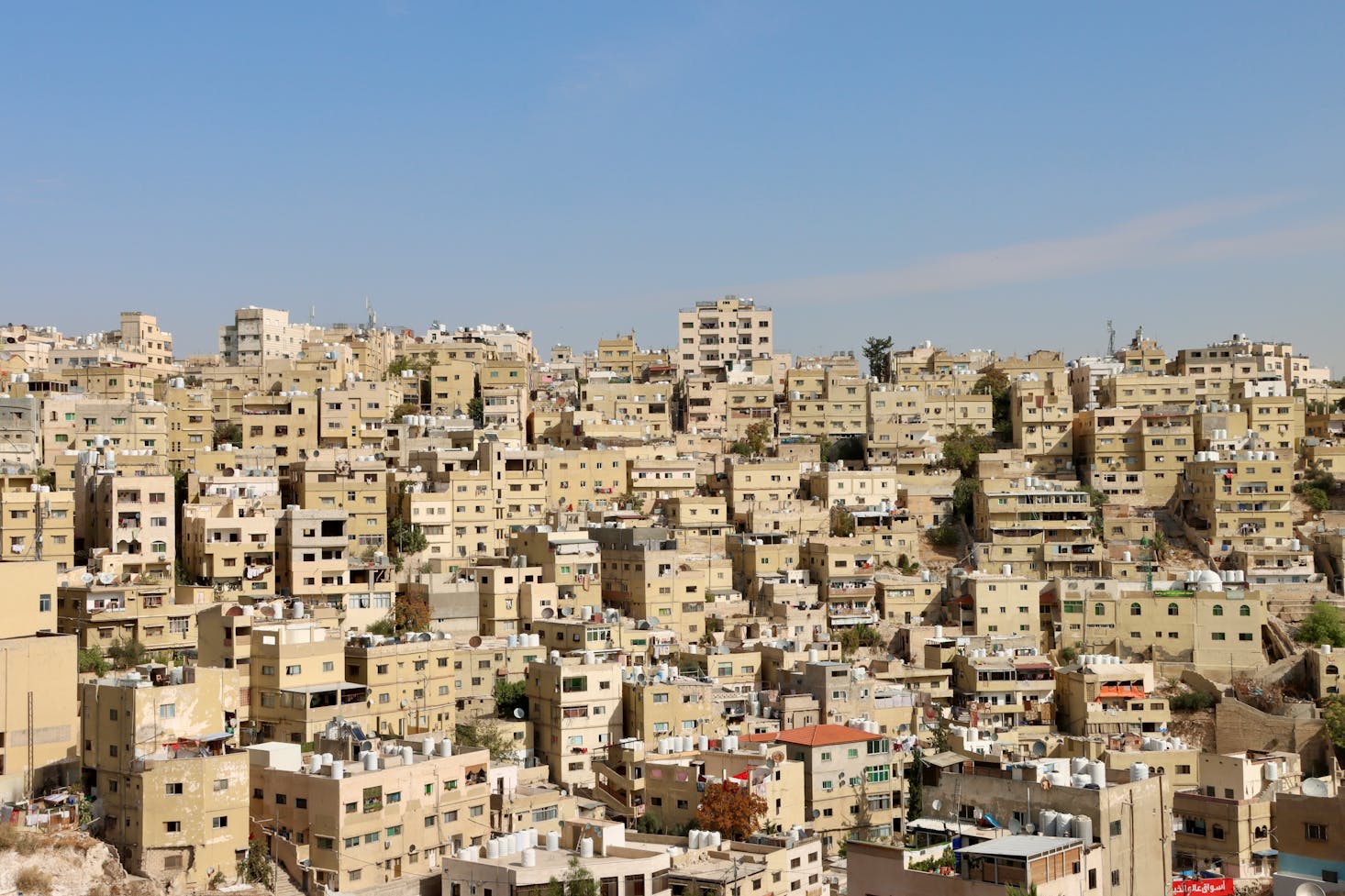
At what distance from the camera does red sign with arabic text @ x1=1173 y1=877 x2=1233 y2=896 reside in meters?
25.0

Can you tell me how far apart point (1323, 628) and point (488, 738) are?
1998 centimetres

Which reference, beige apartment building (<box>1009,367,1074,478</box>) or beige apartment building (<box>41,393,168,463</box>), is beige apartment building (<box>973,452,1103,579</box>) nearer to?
beige apartment building (<box>1009,367,1074,478</box>)

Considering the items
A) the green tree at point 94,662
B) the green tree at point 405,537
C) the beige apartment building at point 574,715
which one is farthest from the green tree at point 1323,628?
the green tree at point 94,662

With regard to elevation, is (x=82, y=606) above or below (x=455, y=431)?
below

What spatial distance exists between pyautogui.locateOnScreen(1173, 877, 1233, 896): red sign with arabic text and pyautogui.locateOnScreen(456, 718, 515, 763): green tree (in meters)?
10.9

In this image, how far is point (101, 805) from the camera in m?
23.7

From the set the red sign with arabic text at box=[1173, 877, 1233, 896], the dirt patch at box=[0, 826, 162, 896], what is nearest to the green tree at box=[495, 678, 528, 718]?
the dirt patch at box=[0, 826, 162, 896]

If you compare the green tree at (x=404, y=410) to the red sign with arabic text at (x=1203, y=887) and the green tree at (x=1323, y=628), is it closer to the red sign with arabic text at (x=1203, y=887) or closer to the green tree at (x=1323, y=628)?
the green tree at (x=1323, y=628)

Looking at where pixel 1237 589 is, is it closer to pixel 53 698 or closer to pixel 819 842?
pixel 819 842

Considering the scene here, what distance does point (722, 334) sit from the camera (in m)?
62.3

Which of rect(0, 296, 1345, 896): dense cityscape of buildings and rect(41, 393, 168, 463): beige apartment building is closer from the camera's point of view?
rect(0, 296, 1345, 896): dense cityscape of buildings

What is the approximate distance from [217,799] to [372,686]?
274 inches

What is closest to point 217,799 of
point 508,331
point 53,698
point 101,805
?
point 101,805

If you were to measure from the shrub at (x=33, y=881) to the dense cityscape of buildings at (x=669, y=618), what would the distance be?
1.35m
